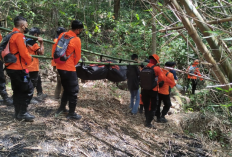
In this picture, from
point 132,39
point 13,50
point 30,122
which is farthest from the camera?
point 132,39

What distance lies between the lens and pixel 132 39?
10352 mm

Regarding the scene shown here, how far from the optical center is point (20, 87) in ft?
11.6

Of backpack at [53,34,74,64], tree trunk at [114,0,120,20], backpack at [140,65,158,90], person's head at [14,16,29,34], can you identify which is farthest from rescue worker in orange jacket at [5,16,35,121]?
tree trunk at [114,0,120,20]

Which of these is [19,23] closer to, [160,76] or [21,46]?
[21,46]

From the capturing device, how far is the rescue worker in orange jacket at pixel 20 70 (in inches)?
131

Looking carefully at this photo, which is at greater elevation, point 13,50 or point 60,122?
point 13,50

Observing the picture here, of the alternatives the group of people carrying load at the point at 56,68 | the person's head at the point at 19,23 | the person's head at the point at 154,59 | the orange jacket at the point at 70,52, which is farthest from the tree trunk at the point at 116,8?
the person's head at the point at 19,23

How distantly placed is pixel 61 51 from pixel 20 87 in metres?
1.00

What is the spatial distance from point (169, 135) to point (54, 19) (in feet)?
29.0

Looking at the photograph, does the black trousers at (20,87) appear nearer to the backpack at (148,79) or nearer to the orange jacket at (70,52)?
the orange jacket at (70,52)

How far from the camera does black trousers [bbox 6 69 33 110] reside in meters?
3.42

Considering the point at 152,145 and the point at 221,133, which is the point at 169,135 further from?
the point at 221,133

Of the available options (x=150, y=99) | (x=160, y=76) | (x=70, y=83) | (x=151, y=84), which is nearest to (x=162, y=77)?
(x=160, y=76)

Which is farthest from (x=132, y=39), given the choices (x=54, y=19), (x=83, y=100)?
(x=83, y=100)
